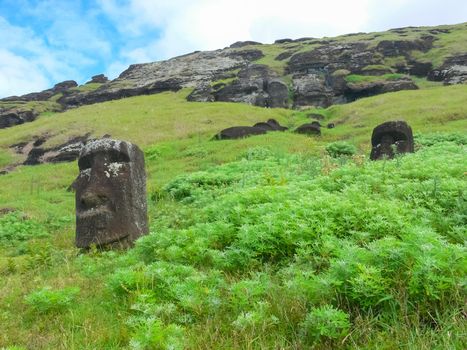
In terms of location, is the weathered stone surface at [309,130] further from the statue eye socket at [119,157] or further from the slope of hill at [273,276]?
the statue eye socket at [119,157]

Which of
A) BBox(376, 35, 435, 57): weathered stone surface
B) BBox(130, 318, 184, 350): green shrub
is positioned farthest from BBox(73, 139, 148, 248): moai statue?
BBox(376, 35, 435, 57): weathered stone surface

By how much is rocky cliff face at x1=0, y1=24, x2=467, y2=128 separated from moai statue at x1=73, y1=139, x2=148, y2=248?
167 ft

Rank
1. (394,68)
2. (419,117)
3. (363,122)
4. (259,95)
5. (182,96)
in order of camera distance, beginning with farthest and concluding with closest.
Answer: (394,68), (182,96), (259,95), (363,122), (419,117)

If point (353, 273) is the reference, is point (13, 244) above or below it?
below

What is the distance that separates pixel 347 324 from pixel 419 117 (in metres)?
36.4

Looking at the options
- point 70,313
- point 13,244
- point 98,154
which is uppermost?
point 98,154

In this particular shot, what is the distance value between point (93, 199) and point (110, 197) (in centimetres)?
37

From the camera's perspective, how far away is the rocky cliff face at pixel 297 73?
209ft

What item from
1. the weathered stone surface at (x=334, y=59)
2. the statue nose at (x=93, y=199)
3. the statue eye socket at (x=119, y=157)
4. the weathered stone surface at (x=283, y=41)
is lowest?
the statue nose at (x=93, y=199)

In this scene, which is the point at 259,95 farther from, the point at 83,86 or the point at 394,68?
the point at 83,86

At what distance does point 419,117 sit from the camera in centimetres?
3678


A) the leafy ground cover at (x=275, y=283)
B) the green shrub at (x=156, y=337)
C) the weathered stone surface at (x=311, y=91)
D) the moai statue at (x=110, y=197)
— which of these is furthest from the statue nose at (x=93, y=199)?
the weathered stone surface at (x=311, y=91)

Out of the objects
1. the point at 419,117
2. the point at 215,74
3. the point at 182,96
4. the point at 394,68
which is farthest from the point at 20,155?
the point at 394,68

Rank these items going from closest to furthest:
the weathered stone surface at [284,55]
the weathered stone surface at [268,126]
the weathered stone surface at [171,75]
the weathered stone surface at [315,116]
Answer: the weathered stone surface at [268,126]
the weathered stone surface at [315,116]
the weathered stone surface at [171,75]
the weathered stone surface at [284,55]
